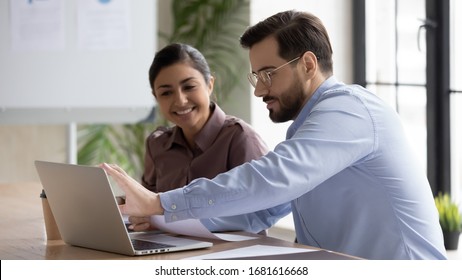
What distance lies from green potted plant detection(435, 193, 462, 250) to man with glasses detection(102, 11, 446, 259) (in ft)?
6.54

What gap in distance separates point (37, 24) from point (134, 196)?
8.88 ft

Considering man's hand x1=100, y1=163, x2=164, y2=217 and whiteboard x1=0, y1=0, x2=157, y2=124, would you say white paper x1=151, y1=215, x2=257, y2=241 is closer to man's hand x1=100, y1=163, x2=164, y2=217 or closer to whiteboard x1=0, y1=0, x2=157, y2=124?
man's hand x1=100, y1=163, x2=164, y2=217

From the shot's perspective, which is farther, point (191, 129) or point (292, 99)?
point (191, 129)

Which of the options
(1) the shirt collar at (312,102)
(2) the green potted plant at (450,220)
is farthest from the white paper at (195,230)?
(2) the green potted plant at (450,220)

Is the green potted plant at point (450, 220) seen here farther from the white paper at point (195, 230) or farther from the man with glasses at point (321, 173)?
the white paper at point (195, 230)

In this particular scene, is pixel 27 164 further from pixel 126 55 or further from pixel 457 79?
pixel 457 79

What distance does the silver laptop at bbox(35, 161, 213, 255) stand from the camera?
1.95m

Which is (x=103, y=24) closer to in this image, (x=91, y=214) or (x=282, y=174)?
(x=91, y=214)

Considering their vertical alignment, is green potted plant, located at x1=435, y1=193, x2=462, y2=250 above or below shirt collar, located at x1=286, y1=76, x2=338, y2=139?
below

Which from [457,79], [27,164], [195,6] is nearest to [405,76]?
[457,79]

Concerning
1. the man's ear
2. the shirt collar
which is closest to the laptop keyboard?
the shirt collar

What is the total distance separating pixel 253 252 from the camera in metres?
1.98

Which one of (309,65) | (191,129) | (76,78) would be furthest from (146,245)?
(76,78)
